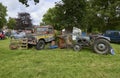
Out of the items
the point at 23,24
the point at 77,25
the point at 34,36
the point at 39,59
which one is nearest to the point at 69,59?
the point at 39,59

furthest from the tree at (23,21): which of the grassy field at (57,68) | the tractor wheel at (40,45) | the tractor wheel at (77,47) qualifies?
the grassy field at (57,68)

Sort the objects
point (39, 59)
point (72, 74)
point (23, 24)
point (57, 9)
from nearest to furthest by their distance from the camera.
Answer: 1. point (72, 74)
2. point (39, 59)
3. point (57, 9)
4. point (23, 24)

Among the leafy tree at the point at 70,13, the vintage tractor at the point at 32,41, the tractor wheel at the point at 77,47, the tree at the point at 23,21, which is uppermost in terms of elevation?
the tree at the point at 23,21

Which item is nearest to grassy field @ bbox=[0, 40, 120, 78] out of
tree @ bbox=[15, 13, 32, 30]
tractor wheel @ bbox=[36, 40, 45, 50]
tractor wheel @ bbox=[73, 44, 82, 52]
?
tractor wheel @ bbox=[73, 44, 82, 52]

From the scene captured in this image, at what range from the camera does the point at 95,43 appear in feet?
48.3

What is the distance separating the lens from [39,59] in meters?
11.8

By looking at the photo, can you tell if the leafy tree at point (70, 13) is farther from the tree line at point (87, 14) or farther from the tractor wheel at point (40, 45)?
the tractor wheel at point (40, 45)

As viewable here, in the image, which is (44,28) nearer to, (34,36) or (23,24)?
(34,36)

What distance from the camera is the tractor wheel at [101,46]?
14.5m

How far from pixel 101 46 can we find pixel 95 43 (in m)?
0.42

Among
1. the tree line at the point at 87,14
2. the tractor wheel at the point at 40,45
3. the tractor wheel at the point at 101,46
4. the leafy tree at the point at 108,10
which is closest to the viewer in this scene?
the tractor wheel at the point at 101,46

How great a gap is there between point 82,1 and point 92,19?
15384 mm

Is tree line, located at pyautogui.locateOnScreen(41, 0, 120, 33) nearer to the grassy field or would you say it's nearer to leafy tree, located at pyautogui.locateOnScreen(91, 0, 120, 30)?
leafy tree, located at pyautogui.locateOnScreen(91, 0, 120, 30)

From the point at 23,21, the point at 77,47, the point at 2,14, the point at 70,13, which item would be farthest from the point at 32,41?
the point at 2,14
